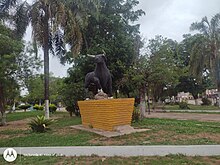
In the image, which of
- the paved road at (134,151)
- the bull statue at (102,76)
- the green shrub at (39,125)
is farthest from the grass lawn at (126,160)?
the bull statue at (102,76)

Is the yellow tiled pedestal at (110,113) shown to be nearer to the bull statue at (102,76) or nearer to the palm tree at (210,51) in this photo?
the bull statue at (102,76)

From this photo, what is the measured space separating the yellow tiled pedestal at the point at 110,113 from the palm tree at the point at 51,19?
16.6 feet

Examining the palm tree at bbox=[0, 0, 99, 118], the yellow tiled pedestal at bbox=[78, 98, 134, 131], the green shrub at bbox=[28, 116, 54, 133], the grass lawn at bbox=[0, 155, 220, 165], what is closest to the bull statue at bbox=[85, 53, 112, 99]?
the yellow tiled pedestal at bbox=[78, 98, 134, 131]

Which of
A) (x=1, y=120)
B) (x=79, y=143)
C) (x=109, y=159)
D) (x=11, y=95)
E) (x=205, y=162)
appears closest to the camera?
(x=205, y=162)

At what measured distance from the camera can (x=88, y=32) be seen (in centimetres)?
2520

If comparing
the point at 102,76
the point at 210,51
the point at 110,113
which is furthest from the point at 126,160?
the point at 210,51

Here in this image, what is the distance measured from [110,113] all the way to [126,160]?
490cm

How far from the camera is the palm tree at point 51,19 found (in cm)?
1681

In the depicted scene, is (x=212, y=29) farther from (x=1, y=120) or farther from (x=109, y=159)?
(x=109, y=159)

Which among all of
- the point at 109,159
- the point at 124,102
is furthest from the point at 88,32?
the point at 109,159

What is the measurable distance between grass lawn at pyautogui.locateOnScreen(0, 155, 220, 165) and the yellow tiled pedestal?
4464 mm

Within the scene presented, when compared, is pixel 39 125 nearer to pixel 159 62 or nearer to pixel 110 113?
pixel 110 113

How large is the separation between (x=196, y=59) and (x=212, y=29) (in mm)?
3549

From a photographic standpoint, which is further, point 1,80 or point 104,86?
point 1,80
